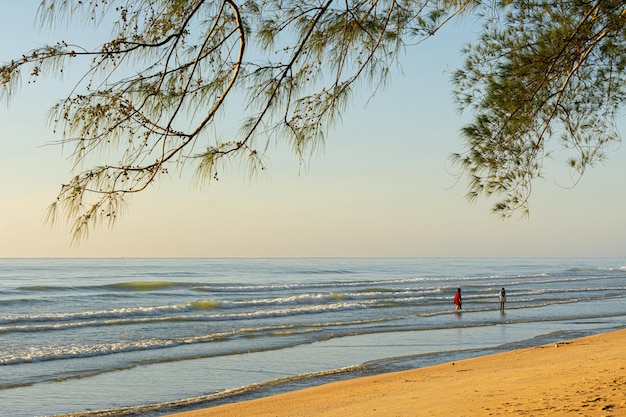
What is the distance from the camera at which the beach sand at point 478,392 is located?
716cm

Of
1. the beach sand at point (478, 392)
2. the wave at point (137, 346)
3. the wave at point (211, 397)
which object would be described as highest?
the beach sand at point (478, 392)

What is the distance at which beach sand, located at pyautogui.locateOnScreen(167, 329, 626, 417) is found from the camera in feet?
23.5

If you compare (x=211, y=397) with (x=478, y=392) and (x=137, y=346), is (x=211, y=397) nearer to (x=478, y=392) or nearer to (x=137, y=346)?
(x=478, y=392)

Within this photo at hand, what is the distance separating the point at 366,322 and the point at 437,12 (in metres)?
17.5

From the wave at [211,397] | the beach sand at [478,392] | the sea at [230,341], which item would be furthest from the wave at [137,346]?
the beach sand at [478,392]

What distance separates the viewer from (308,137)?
5789 mm

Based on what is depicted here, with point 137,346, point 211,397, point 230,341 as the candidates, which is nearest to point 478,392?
point 211,397

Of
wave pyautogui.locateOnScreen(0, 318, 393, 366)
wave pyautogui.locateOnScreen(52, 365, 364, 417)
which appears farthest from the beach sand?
wave pyautogui.locateOnScreen(0, 318, 393, 366)

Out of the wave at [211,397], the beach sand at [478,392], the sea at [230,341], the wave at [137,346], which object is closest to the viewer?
the beach sand at [478,392]

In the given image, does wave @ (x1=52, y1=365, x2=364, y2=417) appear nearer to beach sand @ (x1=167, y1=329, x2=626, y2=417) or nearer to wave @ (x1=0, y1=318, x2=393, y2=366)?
beach sand @ (x1=167, y1=329, x2=626, y2=417)

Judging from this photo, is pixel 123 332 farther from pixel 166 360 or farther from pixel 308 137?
pixel 308 137

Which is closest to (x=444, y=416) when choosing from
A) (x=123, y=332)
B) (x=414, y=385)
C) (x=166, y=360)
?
(x=414, y=385)

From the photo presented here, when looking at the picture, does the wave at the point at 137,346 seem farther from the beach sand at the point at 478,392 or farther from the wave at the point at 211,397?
the beach sand at the point at 478,392

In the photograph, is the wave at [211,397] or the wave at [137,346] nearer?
the wave at [211,397]
